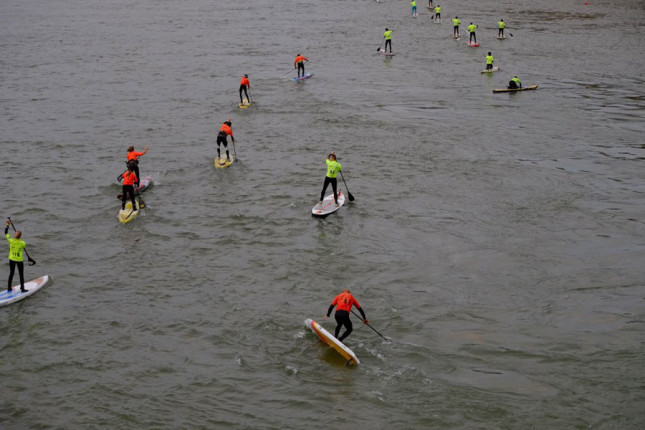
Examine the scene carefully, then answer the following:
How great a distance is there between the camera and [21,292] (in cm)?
1909

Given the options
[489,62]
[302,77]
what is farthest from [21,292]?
[489,62]

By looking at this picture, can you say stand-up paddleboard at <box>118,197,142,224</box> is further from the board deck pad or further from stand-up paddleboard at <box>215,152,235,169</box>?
the board deck pad

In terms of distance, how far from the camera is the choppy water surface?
15125 millimetres

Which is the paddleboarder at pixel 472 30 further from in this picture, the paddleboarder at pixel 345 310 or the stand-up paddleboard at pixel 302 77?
the paddleboarder at pixel 345 310

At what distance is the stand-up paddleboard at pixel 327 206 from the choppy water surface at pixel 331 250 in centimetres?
53

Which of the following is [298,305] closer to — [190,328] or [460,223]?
[190,328]

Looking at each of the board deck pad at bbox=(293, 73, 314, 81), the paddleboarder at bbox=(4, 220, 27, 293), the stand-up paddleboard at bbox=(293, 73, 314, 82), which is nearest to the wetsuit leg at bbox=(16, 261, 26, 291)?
the paddleboarder at bbox=(4, 220, 27, 293)

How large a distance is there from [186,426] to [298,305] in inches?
215

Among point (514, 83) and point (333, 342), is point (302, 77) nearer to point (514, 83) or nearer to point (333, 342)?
point (514, 83)

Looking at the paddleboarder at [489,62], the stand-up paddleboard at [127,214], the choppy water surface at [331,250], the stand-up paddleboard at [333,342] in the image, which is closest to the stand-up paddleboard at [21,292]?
the choppy water surface at [331,250]

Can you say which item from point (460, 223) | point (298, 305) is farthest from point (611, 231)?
point (298, 305)

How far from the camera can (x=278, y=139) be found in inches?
1351

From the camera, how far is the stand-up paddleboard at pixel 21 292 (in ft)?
61.5

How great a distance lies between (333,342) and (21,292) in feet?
30.9
